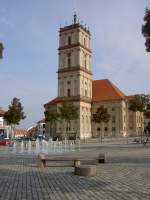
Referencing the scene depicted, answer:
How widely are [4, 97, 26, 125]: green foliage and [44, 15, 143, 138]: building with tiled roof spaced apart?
28674 millimetres

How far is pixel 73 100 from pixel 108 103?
471 inches

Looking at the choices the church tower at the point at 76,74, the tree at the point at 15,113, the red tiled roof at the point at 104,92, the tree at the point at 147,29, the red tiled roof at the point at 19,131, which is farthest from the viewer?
the red tiled roof at the point at 19,131

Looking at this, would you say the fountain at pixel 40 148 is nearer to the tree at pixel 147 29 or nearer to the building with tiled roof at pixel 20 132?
the tree at pixel 147 29

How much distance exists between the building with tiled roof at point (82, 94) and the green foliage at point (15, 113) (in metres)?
A: 28.7

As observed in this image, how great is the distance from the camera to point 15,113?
60.5m

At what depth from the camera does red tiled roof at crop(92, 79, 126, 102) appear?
98.6m

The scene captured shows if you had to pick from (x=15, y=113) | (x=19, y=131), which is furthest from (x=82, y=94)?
(x=19, y=131)

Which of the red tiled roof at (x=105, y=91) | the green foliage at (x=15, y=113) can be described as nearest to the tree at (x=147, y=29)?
the green foliage at (x=15, y=113)

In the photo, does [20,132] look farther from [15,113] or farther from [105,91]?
[15,113]

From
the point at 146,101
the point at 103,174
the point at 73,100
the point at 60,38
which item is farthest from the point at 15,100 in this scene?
the point at 103,174

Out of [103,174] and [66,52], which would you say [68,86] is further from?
[103,174]

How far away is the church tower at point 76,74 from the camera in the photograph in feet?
300

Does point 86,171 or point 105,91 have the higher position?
point 105,91

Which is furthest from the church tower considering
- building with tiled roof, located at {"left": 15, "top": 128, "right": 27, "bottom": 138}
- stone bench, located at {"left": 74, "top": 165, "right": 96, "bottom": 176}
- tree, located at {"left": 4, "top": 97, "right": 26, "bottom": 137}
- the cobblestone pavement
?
the cobblestone pavement
